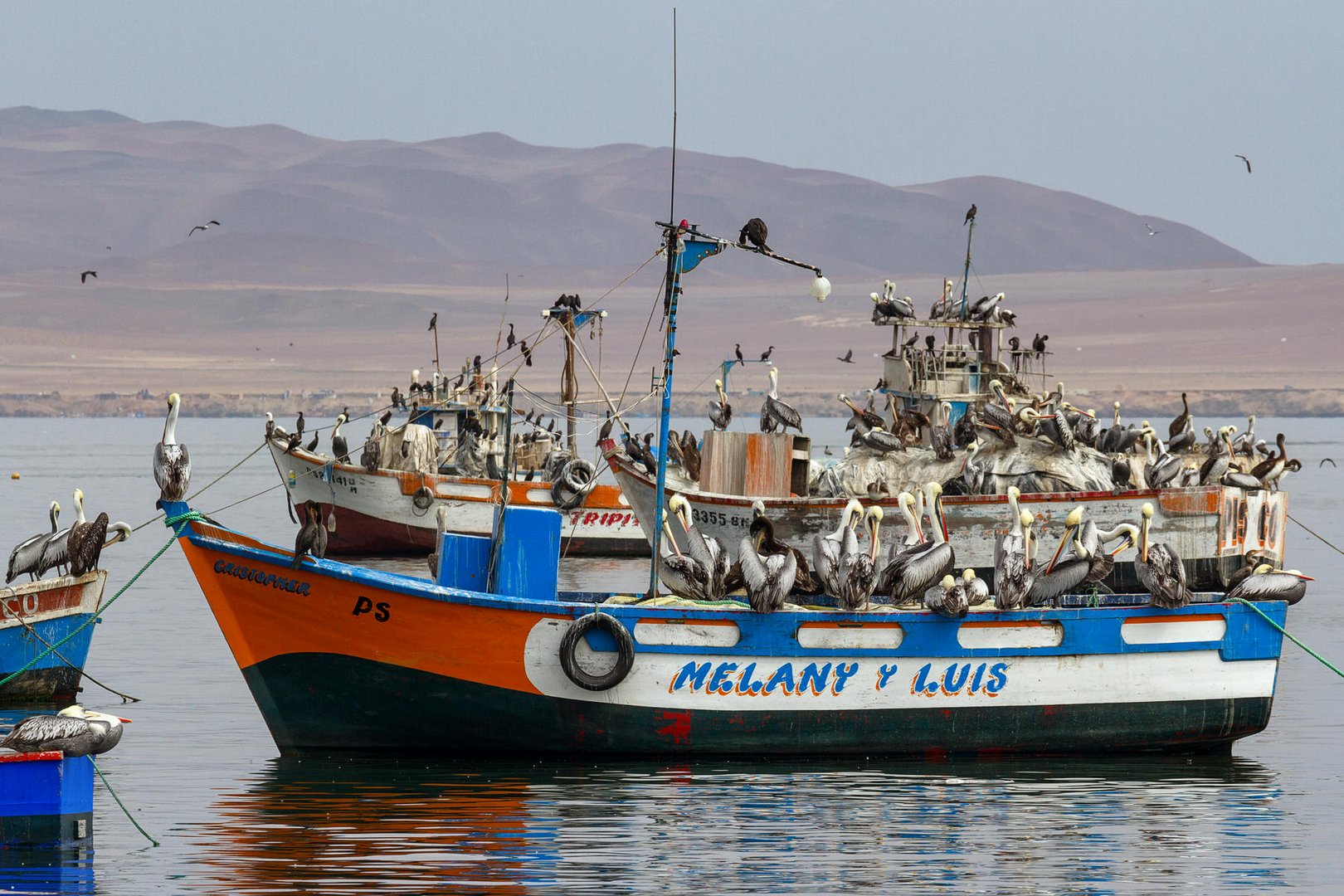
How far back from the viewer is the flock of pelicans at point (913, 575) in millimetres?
Result: 17500

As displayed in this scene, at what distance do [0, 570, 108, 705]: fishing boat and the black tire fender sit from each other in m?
6.27

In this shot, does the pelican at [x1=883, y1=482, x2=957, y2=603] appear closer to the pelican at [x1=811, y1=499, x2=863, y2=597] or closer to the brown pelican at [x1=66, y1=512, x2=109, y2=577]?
the pelican at [x1=811, y1=499, x2=863, y2=597]

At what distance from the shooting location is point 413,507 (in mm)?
43344

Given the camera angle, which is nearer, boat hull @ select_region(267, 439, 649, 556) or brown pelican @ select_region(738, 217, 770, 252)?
brown pelican @ select_region(738, 217, 770, 252)

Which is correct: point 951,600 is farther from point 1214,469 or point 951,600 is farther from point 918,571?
point 1214,469

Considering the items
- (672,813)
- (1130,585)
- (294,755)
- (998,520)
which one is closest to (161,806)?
(294,755)

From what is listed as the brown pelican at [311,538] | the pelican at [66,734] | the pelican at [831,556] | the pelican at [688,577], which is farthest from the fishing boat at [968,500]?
the pelican at [66,734]

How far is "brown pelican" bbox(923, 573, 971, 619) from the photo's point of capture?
17.5 meters

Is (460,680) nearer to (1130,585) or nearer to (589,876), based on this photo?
(589,876)

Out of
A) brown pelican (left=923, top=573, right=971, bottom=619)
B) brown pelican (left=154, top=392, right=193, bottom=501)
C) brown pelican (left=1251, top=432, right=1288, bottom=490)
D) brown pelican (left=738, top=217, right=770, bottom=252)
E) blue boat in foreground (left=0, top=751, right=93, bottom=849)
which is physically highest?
brown pelican (left=738, top=217, right=770, bottom=252)

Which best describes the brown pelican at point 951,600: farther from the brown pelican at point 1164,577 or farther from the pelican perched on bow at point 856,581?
the brown pelican at point 1164,577

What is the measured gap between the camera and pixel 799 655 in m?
17.6

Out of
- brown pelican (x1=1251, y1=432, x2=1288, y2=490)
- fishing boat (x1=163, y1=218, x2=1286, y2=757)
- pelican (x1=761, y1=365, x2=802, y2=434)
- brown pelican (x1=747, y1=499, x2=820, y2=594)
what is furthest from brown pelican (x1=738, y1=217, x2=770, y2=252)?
brown pelican (x1=1251, y1=432, x2=1288, y2=490)

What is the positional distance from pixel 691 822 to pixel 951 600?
336 centimetres
